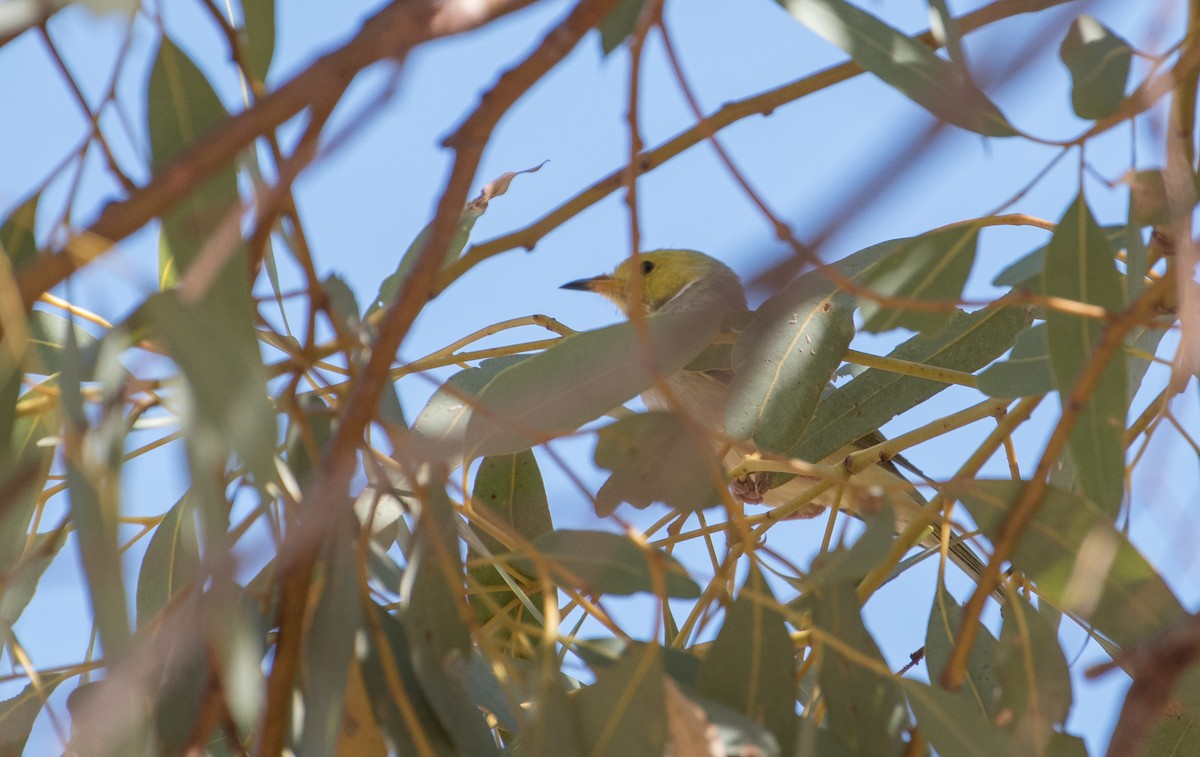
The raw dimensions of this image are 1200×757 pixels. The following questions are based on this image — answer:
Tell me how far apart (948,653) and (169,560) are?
1.18 meters

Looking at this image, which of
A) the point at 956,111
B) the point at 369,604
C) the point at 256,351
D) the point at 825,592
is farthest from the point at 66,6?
the point at 825,592

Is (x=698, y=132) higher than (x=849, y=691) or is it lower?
higher

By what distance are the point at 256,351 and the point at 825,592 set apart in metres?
0.68

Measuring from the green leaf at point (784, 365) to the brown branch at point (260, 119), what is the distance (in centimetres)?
114

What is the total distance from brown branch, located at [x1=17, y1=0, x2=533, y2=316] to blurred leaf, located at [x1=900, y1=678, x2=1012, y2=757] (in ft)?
2.86

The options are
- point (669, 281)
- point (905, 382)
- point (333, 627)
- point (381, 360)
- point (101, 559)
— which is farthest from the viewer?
point (669, 281)

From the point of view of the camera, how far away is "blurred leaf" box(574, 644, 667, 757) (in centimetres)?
132

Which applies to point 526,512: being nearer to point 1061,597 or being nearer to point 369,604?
point 369,604

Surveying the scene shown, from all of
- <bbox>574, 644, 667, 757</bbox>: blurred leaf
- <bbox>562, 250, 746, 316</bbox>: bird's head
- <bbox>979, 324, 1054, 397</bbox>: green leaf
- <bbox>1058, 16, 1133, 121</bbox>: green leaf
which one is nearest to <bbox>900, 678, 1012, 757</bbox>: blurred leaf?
<bbox>574, 644, 667, 757</bbox>: blurred leaf

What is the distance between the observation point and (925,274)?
1.66m

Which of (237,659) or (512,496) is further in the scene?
(512,496)

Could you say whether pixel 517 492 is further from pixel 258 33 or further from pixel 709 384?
pixel 709 384

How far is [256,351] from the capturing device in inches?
48.5

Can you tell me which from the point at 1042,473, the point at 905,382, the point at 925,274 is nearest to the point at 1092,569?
the point at 1042,473
